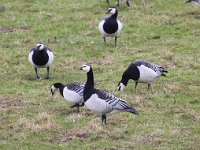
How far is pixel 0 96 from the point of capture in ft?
53.1

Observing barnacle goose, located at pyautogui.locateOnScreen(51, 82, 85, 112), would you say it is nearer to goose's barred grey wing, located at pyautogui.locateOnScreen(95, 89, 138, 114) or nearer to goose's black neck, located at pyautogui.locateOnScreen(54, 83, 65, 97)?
goose's black neck, located at pyautogui.locateOnScreen(54, 83, 65, 97)

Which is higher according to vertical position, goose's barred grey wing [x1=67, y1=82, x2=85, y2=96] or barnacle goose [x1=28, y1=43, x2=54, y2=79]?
barnacle goose [x1=28, y1=43, x2=54, y2=79]

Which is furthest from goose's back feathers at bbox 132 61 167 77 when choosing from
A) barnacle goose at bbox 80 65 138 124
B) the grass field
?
barnacle goose at bbox 80 65 138 124

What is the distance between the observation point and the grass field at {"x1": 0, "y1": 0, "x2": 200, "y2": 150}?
12.9 m

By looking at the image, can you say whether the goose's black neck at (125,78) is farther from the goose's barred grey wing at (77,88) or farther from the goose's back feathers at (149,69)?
the goose's barred grey wing at (77,88)

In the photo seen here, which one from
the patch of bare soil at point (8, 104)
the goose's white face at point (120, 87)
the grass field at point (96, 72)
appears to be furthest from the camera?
the goose's white face at point (120, 87)

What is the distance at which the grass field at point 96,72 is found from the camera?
12852mm

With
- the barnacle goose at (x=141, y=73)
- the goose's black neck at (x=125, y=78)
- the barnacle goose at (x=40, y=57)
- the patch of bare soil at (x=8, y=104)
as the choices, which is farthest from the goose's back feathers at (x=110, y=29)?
the patch of bare soil at (x=8, y=104)

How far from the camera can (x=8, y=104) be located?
15477 mm

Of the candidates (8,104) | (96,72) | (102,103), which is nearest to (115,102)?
(102,103)

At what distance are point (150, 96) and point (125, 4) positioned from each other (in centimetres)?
1233

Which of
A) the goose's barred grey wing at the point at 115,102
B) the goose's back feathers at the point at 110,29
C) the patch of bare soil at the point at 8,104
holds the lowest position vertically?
the patch of bare soil at the point at 8,104

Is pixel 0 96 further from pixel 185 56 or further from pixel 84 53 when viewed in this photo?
pixel 185 56

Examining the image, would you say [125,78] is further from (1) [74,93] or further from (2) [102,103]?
(2) [102,103]
